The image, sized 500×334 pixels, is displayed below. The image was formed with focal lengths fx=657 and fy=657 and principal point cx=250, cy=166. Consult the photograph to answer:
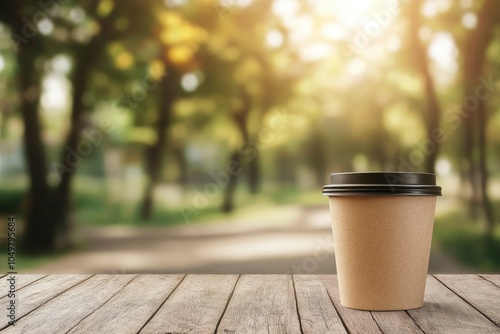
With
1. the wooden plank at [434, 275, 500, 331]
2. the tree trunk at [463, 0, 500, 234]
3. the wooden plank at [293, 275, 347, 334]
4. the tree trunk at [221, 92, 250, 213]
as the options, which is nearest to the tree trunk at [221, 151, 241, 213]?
the tree trunk at [221, 92, 250, 213]

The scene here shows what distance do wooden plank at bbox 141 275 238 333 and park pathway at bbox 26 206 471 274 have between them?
0.47 m

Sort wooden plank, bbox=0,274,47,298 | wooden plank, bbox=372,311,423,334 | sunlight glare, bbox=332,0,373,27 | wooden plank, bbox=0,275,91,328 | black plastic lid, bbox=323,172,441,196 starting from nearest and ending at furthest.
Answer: wooden plank, bbox=372,311,423,334
black plastic lid, bbox=323,172,441,196
wooden plank, bbox=0,275,91,328
wooden plank, bbox=0,274,47,298
sunlight glare, bbox=332,0,373,27

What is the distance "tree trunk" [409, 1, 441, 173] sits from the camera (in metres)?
3.67

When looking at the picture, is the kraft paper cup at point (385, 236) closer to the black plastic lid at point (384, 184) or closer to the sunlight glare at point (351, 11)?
the black plastic lid at point (384, 184)

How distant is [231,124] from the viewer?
3.74m

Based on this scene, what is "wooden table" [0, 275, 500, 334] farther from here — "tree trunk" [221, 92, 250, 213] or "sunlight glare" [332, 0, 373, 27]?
"sunlight glare" [332, 0, 373, 27]

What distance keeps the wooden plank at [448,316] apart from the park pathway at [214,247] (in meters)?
1.02

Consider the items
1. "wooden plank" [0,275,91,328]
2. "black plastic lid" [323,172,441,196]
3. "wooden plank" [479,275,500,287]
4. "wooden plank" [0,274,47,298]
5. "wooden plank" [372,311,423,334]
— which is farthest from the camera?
"wooden plank" [479,275,500,287]

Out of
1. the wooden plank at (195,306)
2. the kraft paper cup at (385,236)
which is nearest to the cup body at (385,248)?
A: the kraft paper cup at (385,236)

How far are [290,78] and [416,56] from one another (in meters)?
0.72

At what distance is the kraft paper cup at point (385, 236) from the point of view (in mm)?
2361

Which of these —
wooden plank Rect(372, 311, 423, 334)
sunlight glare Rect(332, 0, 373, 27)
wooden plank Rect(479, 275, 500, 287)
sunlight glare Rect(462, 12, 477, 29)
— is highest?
sunlight glare Rect(332, 0, 373, 27)

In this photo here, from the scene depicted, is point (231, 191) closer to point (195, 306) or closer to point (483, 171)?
point (195, 306)

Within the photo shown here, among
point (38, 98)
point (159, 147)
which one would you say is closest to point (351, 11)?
point (159, 147)
